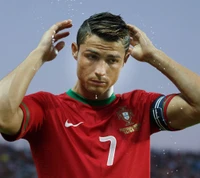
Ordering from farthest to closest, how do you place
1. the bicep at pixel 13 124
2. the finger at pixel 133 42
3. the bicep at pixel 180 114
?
the finger at pixel 133 42 < the bicep at pixel 180 114 < the bicep at pixel 13 124

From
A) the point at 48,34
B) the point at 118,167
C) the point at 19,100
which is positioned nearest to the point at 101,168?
the point at 118,167

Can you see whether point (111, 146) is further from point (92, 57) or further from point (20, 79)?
point (20, 79)

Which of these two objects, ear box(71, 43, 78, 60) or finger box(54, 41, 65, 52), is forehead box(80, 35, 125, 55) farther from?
finger box(54, 41, 65, 52)

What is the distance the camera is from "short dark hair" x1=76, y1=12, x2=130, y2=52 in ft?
12.2

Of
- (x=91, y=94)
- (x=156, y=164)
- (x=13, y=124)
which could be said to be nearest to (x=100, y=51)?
(x=91, y=94)

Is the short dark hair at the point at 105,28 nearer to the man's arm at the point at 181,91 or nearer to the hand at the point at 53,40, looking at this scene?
the hand at the point at 53,40

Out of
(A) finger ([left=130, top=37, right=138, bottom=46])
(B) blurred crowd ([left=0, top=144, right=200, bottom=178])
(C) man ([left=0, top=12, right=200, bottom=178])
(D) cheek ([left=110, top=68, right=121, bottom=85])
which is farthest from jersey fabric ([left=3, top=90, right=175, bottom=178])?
(B) blurred crowd ([left=0, top=144, right=200, bottom=178])

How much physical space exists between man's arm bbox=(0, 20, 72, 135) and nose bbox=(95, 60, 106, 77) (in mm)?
429

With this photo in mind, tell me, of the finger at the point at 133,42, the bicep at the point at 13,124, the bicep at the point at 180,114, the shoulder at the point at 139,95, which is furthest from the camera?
the finger at the point at 133,42

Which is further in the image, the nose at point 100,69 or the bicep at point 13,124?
the nose at point 100,69

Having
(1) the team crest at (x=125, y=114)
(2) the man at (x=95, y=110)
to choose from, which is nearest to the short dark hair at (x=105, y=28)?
(2) the man at (x=95, y=110)

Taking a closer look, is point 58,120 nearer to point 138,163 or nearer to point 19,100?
point 19,100

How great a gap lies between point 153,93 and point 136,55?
31 cm

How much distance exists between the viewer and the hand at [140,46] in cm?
393
